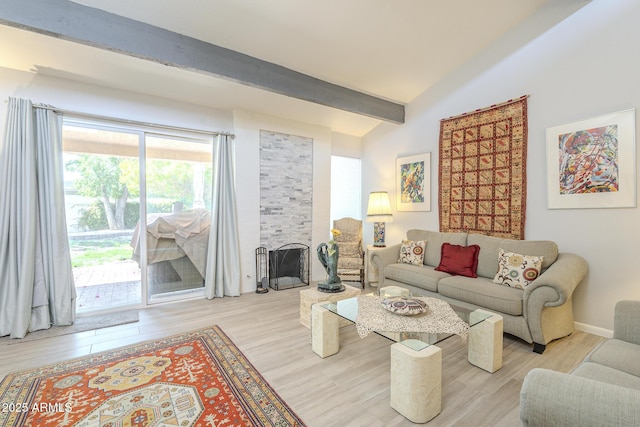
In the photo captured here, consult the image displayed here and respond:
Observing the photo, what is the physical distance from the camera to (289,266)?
475 centimetres

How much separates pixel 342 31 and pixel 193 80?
72.5 inches

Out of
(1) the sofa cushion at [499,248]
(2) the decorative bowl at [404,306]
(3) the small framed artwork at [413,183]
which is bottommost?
(2) the decorative bowl at [404,306]

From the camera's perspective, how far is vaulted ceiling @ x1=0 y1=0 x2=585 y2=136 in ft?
8.56

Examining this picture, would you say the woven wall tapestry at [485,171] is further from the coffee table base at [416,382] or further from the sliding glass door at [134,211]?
the sliding glass door at [134,211]

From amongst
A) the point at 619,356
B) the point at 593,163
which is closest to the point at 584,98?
the point at 593,163

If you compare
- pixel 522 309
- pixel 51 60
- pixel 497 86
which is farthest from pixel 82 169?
pixel 497 86

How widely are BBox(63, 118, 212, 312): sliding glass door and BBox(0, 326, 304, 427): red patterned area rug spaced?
4.40 feet

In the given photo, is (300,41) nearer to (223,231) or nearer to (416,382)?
(223,231)

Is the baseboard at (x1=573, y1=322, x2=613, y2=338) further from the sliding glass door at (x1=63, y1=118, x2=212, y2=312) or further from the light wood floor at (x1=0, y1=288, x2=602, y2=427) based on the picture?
the sliding glass door at (x1=63, y1=118, x2=212, y2=312)

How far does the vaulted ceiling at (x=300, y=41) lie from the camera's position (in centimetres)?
261

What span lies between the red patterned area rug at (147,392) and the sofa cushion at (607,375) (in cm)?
153

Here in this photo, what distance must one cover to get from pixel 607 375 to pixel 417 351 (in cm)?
87

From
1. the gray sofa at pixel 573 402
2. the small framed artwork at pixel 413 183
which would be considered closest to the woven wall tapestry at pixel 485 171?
the small framed artwork at pixel 413 183

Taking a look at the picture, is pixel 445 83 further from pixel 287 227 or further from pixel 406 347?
pixel 406 347
